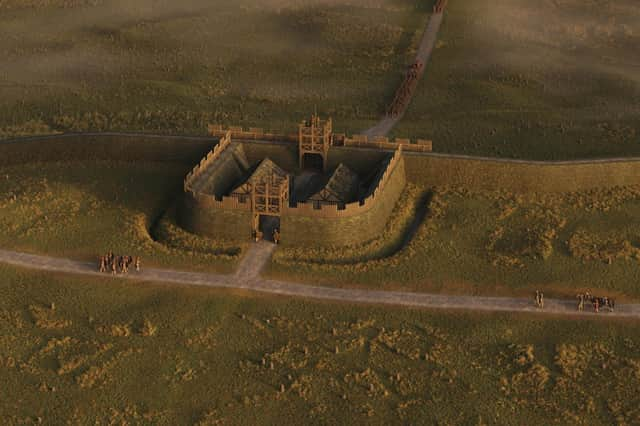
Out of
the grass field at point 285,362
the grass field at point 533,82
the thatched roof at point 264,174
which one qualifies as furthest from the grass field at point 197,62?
the grass field at point 285,362

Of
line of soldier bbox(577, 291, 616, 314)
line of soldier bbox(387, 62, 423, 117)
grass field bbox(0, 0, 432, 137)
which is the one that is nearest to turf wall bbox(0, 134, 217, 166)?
grass field bbox(0, 0, 432, 137)

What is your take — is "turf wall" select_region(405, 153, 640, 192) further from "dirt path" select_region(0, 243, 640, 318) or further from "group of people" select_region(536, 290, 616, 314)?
"dirt path" select_region(0, 243, 640, 318)

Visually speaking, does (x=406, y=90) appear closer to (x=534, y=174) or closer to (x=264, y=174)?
(x=534, y=174)

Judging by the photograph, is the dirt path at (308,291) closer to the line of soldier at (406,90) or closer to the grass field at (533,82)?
the grass field at (533,82)

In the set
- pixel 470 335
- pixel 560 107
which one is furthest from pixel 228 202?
pixel 560 107

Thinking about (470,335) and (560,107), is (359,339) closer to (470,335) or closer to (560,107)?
(470,335)
